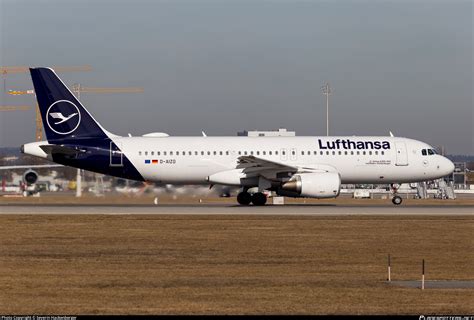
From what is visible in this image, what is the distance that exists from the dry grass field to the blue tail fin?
12547mm

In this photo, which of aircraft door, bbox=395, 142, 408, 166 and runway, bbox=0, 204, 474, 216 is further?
aircraft door, bbox=395, 142, 408, 166

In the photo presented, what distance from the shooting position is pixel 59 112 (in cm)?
5388

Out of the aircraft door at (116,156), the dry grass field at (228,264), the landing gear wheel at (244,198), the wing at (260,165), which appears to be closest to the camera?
the dry grass field at (228,264)

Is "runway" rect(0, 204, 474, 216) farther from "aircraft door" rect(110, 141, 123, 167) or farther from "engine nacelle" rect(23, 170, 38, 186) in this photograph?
"engine nacelle" rect(23, 170, 38, 186)

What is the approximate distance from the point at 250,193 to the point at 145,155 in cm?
699

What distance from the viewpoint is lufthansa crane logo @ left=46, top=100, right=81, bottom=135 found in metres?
53.7

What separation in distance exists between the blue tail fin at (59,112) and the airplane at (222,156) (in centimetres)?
6

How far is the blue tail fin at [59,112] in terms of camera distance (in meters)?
53.7

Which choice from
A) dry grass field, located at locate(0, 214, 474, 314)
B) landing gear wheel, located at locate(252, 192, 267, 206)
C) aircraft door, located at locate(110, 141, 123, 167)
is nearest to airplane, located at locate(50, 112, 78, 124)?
aircraft door, located at locate(110, 141, 123, 167)

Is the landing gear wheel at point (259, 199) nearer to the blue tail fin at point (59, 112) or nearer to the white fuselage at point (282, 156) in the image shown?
the white fuselage at point (282, 156)

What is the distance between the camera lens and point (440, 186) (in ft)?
255

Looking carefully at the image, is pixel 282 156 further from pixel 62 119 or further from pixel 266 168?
pixel 62 119

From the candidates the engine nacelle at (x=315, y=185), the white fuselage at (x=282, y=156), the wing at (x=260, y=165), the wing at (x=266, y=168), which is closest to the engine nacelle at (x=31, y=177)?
the white fuselage at (x=282, y=156)

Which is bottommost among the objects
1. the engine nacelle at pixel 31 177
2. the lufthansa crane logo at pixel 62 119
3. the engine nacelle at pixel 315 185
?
the engine nacelle at pixel 315 185
